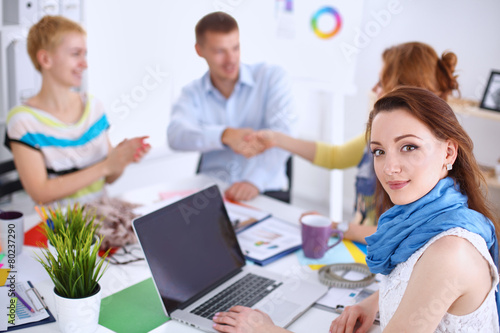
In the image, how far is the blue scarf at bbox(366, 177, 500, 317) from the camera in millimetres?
986

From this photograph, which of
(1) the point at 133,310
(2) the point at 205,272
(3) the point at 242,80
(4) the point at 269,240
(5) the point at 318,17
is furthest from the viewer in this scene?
(5) the point at 318,17

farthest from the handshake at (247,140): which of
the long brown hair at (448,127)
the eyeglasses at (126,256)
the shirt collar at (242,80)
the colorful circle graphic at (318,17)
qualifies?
the colorful circle graphic at (318,17)

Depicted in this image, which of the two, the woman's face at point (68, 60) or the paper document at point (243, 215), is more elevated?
the woman's face at point (68, 60)

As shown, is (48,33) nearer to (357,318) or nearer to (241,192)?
(241,192)

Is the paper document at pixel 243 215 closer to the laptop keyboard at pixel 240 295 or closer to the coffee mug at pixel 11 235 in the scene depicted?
the laptop keyboard at pixel 240 295

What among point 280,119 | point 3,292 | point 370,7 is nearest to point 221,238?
point 3,292

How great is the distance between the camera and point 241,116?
7.63 ft

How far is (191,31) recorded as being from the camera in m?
1.76

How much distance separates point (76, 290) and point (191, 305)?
278 mm

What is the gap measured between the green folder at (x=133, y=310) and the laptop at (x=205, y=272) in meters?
0.05

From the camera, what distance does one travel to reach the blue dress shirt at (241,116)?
2.24 metres

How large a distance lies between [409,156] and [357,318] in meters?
0.42

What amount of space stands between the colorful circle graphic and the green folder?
94.6 inches

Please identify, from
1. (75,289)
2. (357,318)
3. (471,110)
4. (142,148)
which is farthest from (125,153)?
(471,110)
